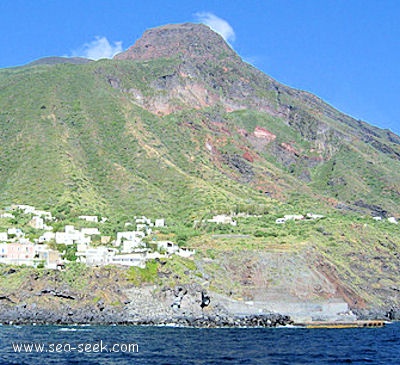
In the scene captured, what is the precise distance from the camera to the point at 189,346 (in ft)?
260

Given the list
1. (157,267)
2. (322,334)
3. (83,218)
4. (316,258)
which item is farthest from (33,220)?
(322,334)

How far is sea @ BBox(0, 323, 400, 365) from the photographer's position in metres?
69.8

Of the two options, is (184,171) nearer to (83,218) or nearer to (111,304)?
(83,218)

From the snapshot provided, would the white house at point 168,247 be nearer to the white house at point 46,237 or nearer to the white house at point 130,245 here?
the white house at point 130,245

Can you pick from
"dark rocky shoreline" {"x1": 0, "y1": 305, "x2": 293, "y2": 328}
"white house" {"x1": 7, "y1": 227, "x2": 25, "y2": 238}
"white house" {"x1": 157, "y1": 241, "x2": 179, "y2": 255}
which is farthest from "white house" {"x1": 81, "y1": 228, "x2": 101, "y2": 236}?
"dark rocky shoreline" {"x1": 0, "y1": 305, "x2": 293, "y2": 328}

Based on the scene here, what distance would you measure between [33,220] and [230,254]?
130ft

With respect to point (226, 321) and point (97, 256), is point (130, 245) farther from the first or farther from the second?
point (226, 321)

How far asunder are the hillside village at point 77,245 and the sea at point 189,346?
22365 millimetres

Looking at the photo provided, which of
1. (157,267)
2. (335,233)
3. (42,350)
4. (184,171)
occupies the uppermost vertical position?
(184,171)

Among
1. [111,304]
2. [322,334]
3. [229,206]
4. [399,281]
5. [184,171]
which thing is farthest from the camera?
[184,171]

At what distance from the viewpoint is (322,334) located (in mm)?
100062

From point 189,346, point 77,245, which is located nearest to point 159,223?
point 77,245

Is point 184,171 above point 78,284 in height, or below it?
above

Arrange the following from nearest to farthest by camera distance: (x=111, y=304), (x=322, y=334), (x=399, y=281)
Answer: (x=322, y=334), (x=111, y=304), (x=399, y=281)
